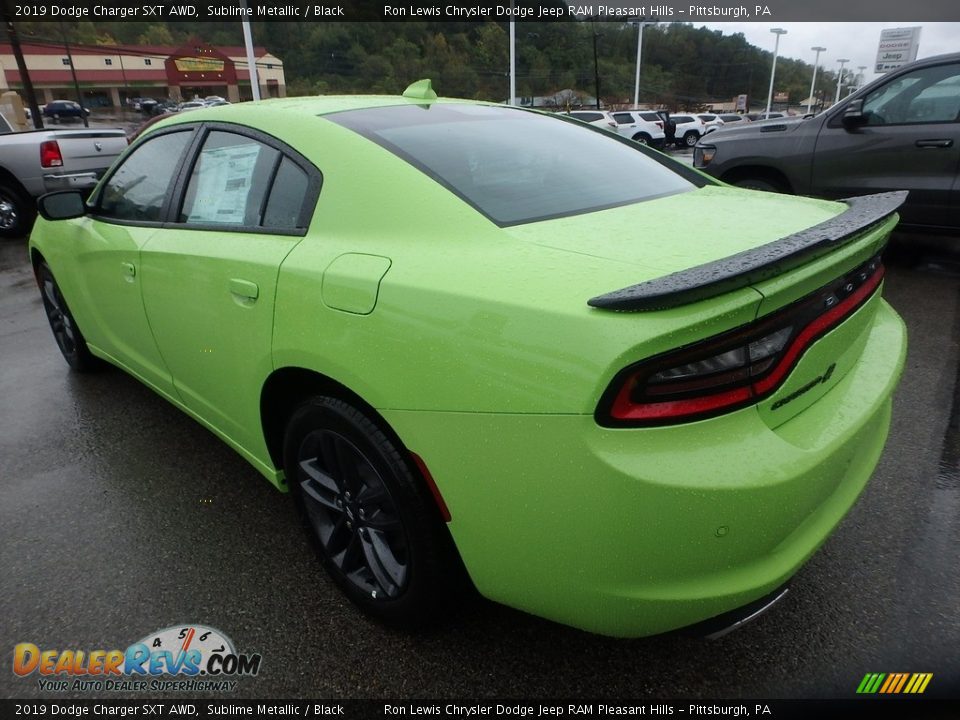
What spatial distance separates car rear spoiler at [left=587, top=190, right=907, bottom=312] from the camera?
3.97 feet

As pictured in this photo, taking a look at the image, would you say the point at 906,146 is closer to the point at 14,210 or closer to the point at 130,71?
the point at 14,210

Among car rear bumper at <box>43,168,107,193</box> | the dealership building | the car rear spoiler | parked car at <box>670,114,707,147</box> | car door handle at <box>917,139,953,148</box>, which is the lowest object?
parked car at <box>670,114,707,147</box>

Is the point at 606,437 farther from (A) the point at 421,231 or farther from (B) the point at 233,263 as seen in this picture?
(B) the point at 233,263

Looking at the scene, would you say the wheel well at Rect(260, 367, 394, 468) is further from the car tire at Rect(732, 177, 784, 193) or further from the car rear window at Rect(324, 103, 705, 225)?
the car tire at Rect(732, 177, 784, 193)

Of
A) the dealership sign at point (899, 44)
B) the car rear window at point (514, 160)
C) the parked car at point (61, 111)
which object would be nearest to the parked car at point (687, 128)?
the dealership sign at point (899, 44)

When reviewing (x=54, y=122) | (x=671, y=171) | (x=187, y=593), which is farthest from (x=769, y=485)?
(x=54, y=122)

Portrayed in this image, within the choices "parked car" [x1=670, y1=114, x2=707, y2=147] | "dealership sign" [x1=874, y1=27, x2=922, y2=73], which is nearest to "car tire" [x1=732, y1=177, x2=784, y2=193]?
"parked car" [x1=670, y1=114, x2=707, y2=147]

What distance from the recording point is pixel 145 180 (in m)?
2.82

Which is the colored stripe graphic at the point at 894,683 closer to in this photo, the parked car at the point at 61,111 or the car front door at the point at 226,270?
the car front door at the point at 226,270

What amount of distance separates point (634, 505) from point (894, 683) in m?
1.12

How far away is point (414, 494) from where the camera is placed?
5.23 feet

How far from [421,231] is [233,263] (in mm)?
746

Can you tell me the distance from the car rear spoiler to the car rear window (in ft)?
1.83

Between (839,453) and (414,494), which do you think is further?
(414,494)
